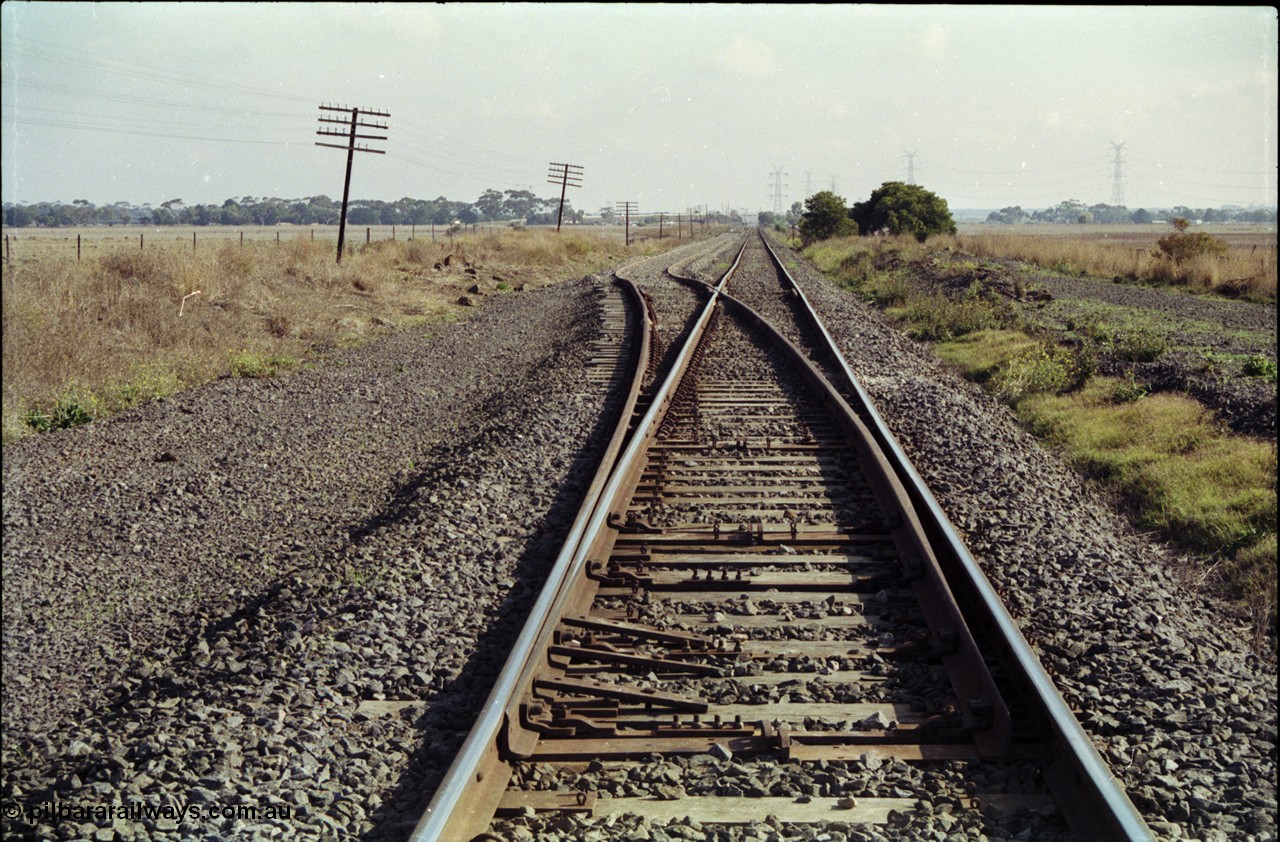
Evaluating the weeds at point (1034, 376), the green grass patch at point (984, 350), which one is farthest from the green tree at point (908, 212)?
the weeds at point (1034, 376)

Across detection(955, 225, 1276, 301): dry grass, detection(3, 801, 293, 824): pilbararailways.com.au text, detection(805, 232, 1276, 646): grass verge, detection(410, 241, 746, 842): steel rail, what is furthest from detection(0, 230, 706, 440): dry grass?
detection(955, 225, 1276, 301): dry grass

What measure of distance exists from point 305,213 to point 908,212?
54.8 m

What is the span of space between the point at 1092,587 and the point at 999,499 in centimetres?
162

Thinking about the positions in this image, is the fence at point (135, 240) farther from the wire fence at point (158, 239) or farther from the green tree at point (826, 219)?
the green tree at point (826, 219)

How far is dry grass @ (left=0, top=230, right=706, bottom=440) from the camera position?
1130cm

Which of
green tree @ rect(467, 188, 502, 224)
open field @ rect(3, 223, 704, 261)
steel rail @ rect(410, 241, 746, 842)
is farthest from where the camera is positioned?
green tree @ rect(467, 188, 502, 224)

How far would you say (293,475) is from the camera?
8055mm

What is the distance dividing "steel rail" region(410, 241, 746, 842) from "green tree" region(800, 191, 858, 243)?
6332 centimetres

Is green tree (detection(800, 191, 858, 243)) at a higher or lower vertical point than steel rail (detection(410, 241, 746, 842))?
higher

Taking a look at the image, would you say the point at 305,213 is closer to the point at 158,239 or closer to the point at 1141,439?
the point at 158,239

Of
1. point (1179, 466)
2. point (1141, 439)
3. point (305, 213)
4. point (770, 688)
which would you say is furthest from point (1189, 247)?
point (305, 213)

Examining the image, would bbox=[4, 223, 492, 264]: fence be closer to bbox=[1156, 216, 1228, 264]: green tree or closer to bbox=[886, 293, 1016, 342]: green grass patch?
bbox=[886, 293, 1016, 342]: green grass patch

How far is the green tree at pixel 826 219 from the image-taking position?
68919 mm

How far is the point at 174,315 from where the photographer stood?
15461 millimetres
